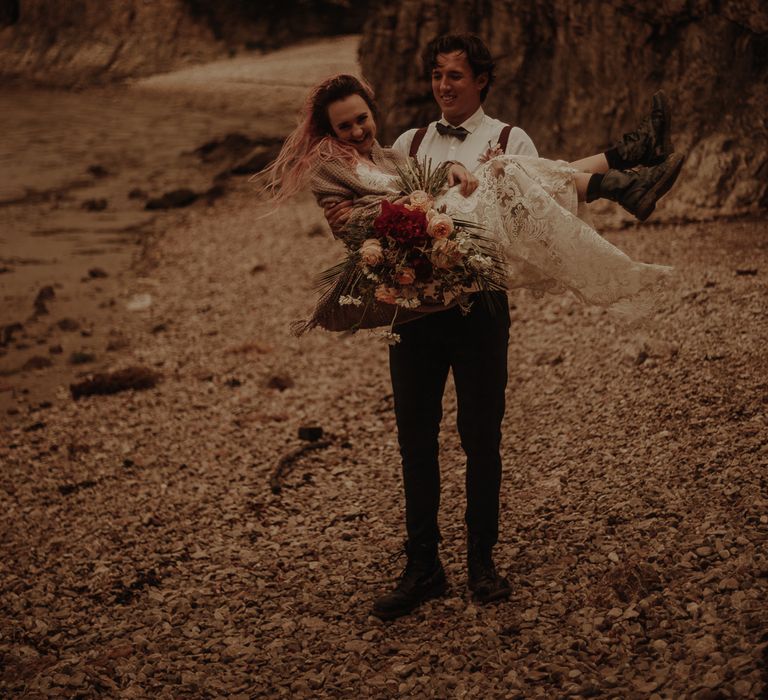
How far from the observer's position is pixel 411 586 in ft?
12.7

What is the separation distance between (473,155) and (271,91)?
21.3 meters

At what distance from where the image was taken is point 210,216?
1358 cm

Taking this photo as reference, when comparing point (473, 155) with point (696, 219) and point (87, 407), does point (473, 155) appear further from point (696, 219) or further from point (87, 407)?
point (696, 219)

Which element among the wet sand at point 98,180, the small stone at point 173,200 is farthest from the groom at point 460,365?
the small stone at point 173,200

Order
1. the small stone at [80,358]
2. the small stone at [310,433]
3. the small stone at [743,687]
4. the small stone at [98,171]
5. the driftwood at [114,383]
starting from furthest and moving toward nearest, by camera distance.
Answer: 1. the small stone at [98,171]
2. the small stone at [80,358]
3. the driftwood at [114,383]
4. the small stone at [310,433]
5. the small stone at [743,687]

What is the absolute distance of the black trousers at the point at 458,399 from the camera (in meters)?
3.50

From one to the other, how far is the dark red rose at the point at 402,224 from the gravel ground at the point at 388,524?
1.60 meters

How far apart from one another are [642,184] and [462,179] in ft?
2.08

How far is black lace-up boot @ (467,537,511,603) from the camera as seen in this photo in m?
3.79


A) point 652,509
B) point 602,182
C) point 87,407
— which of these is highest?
point 602,182

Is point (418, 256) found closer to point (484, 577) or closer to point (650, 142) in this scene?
point (650, 142)

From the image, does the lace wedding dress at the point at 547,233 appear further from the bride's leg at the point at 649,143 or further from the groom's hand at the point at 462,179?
the bride's leg at the point at 649,143

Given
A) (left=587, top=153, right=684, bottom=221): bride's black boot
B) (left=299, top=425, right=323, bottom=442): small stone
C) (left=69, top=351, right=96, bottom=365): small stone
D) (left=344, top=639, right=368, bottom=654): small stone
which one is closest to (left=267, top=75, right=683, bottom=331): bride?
(left=587, top=153, right=684, bottom=221): bride's black boot

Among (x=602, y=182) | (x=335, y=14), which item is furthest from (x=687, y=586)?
(x=335, y=14)
